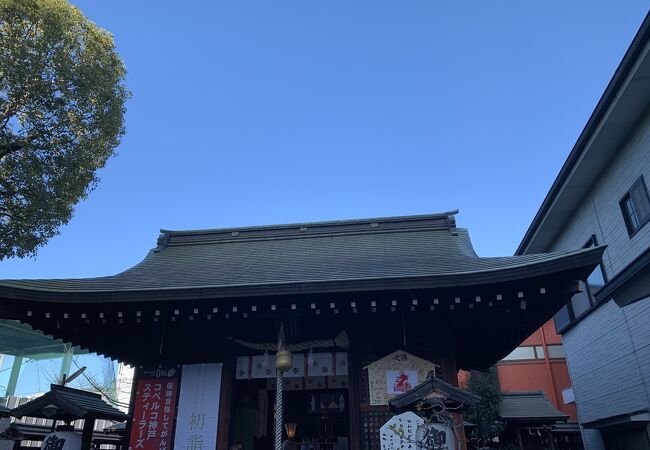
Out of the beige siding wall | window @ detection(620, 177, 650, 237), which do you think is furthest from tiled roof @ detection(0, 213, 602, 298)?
the beige siding wall

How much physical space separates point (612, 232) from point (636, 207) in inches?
49.7

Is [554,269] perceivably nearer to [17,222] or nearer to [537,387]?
[17,222]

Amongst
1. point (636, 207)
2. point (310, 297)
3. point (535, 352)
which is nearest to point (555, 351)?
point (535, 352)

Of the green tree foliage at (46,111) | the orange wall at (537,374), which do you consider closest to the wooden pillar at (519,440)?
the orange wall at (537,374)

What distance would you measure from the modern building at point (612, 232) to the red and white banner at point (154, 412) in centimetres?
760

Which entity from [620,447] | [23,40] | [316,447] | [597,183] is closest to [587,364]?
[620,447]

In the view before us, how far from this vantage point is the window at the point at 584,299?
39.4 feet

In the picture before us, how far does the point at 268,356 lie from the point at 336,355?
1.25 metres

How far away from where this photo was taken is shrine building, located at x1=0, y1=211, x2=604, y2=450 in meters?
6.90

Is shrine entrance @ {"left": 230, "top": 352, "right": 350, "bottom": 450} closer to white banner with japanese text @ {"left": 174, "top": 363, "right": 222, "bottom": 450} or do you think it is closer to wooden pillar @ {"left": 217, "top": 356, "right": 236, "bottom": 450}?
wooden pillar @ {"left": 217, "top": 356, "right": 236, "bottom": 450}

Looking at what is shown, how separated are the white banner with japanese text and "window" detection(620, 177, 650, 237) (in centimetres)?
907

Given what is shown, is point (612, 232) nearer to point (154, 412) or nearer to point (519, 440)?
point (519, 440)

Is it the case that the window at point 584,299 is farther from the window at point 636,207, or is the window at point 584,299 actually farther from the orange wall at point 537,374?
the orange wall at point 537,374

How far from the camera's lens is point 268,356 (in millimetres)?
8414
